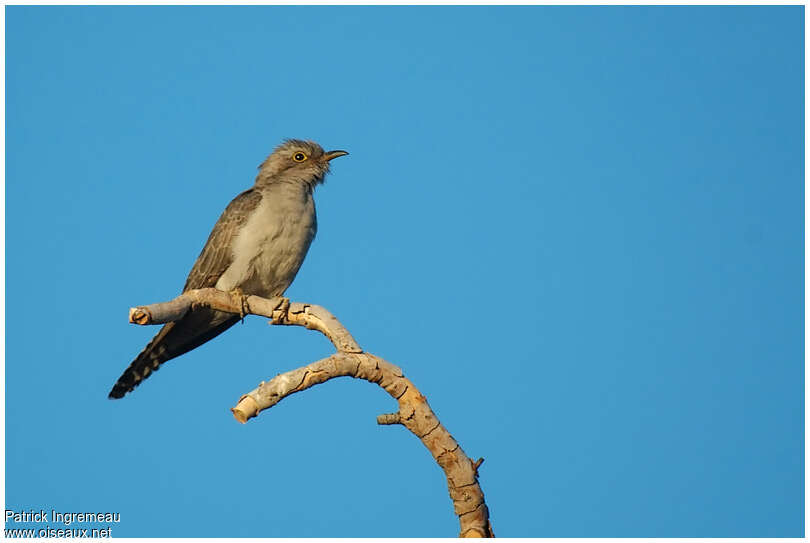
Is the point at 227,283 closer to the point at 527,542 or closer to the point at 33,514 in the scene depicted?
the point at 33,514

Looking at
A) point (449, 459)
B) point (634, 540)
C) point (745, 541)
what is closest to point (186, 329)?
point (449, 459)

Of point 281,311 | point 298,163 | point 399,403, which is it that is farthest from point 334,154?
point 399,403

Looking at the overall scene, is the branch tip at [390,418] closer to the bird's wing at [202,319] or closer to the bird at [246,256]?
the bird's wing at [202,319]

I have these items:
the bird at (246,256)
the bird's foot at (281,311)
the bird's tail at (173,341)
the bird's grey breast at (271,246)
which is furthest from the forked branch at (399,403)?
the bird's grey breast at (271,246)

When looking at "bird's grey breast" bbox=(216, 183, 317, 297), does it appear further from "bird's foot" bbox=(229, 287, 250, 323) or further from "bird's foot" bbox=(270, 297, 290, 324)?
"bird's foot" bbox=(270, 297, 290, 324)

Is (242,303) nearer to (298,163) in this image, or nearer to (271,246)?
(271,246)

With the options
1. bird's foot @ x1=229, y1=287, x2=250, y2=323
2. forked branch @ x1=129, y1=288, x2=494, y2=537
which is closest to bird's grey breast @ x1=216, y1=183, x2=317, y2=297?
bird's foot @ x1=229, y1=287, x2=250, y2=323
